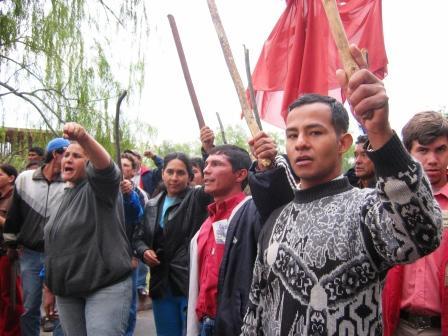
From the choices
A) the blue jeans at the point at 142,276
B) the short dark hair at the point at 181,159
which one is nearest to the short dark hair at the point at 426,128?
the short dark hair at the point at 181,159

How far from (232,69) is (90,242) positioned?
5.18 feet

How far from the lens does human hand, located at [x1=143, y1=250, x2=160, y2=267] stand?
3.98 m

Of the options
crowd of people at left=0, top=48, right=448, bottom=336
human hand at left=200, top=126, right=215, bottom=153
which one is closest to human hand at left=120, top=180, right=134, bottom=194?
crowd of people at left=0, top=48, right=448, bottom=336

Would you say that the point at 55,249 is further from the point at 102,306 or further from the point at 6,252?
the point at 6,252

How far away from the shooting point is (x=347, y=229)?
1.67 meters

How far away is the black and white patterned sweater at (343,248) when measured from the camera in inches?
54.9

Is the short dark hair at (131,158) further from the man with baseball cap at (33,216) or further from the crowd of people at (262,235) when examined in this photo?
the man with baseball cap at (33,216)

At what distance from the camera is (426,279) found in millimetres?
2402

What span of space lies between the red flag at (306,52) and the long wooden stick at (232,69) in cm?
122

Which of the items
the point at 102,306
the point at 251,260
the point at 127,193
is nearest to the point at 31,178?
the point at 127,193

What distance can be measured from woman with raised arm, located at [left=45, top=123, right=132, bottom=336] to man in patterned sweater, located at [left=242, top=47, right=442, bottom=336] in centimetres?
150

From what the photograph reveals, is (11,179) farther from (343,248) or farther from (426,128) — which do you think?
(343,248)

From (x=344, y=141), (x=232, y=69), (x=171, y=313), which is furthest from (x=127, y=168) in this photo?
(x=344, y=141)

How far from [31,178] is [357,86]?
3.90 metres
